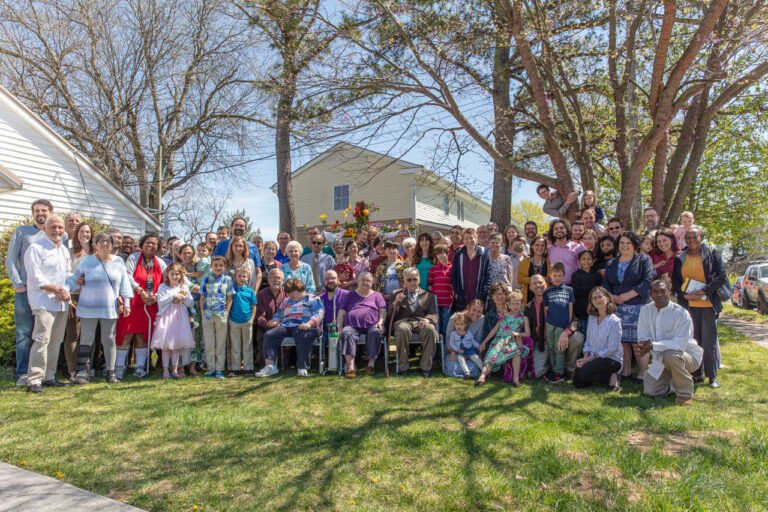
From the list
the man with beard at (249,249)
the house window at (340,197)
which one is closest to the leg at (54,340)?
the man with beard at (249,249)

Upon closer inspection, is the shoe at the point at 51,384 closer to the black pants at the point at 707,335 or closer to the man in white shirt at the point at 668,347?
the man in white shirt at the point at 668,347

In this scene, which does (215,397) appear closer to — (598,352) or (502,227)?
(598,352)

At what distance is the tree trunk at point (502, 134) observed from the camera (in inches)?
393

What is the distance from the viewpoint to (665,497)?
2934 millimetres

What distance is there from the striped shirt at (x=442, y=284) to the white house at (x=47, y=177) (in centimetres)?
859

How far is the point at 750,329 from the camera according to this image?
12.3 m

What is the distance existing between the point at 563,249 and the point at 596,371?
179 cm


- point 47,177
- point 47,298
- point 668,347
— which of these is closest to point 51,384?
point 47,298

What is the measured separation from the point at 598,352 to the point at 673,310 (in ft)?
3.07

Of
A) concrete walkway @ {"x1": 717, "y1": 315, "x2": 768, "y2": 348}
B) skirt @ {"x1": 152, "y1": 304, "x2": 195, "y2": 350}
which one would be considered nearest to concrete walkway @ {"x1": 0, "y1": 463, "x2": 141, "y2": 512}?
skirt @ {"x1": 152, "y1": 304, "x2": 195, "y2": 350}

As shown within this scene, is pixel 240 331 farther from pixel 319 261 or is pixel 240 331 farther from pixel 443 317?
pixel 443 317

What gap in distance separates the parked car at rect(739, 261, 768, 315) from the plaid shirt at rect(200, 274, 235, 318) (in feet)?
56.1

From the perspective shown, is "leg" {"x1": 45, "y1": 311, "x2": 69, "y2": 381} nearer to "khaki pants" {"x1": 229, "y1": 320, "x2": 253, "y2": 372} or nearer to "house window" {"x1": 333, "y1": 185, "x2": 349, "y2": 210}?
"khaki pants" {"x1": 229, "y1": 320, "x2": 253, "y2": 372}


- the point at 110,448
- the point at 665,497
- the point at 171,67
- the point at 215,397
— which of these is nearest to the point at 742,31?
the point at 665,497
